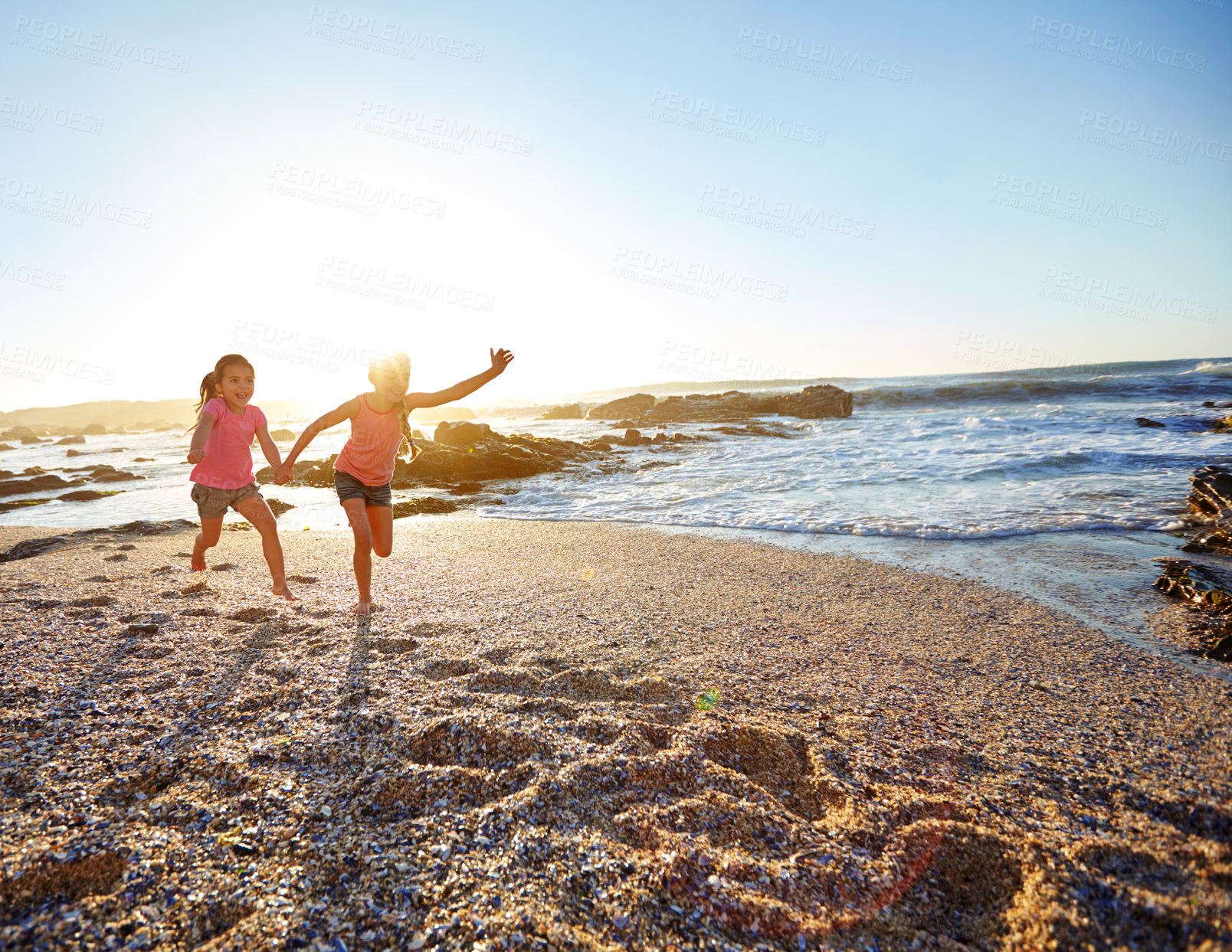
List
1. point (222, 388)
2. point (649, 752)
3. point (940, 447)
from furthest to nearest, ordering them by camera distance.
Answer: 1. point (940, 447)
2. point (222, 388)
3. point (649, 752)

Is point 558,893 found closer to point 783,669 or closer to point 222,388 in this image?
point 783,669

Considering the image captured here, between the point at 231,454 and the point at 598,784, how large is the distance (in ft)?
14.4

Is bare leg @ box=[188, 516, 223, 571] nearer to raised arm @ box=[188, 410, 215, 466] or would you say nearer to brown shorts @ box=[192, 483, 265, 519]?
brown shorts @ box=[192, 483, 265, 519]

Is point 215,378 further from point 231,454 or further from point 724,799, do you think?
point 724,799

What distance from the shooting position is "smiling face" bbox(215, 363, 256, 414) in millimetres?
4559

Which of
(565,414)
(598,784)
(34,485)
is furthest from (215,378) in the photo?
(565,414)

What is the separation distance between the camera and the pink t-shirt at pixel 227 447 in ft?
15.1

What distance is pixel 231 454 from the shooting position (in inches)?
185

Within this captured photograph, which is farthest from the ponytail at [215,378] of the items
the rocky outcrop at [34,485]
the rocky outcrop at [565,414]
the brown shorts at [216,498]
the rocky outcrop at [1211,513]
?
the rocky outcrop at [565,414]

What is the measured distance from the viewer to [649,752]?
2.32 m

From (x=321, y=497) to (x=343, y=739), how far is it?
33.1 feet

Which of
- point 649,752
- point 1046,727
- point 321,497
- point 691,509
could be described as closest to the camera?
point 649,752

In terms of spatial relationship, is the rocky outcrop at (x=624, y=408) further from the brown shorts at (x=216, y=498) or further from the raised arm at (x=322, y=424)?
the raised arm at (x=322, y=424)

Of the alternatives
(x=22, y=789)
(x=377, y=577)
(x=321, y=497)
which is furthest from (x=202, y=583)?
(x=321, y=497)
